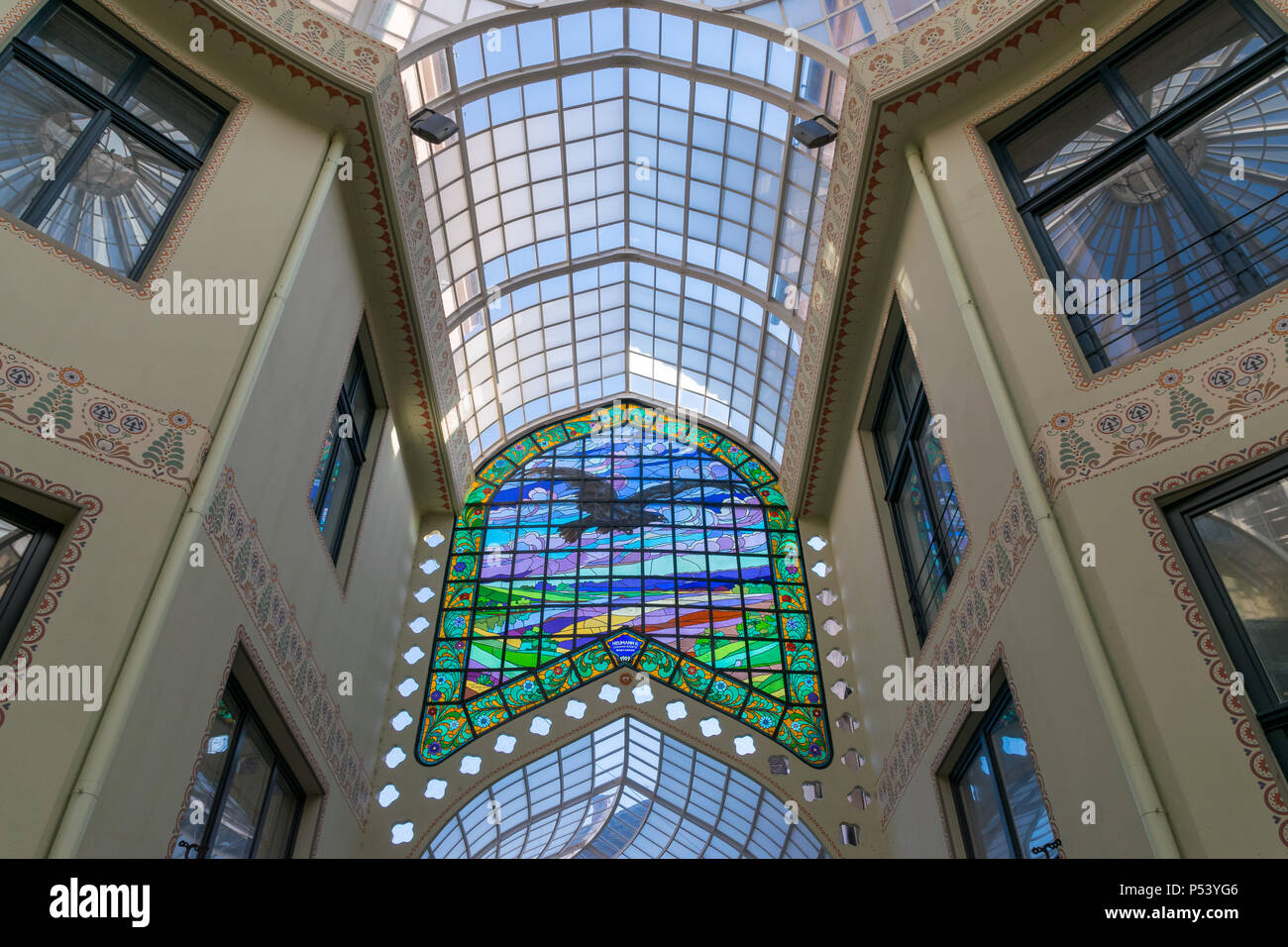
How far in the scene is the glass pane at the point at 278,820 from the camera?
762cm

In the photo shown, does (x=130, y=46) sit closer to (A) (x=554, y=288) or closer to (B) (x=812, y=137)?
(B) (x=812, y=137)

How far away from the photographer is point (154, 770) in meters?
5.34

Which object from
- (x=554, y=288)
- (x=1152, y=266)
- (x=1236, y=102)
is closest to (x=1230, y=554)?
A: (x=1152, y=266)

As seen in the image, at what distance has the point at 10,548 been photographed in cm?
513

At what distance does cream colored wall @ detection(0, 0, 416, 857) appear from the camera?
16.1ft

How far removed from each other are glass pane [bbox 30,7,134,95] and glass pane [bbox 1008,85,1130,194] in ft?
23.2

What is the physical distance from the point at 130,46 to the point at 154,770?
5.53 meters

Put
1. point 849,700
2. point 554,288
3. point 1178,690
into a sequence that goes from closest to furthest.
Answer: point 1178,690, point 849,700, point 554,288

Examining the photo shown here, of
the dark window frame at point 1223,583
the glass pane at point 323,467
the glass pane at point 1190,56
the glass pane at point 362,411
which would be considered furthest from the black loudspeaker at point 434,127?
the dark window frame at point 1223,583

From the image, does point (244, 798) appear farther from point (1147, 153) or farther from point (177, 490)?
point (1147, 153)

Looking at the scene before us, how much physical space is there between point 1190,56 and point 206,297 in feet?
23.5

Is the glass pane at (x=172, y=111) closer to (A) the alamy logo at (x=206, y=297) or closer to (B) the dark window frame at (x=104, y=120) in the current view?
(B) the dark window frame at (x=104, y=120)
